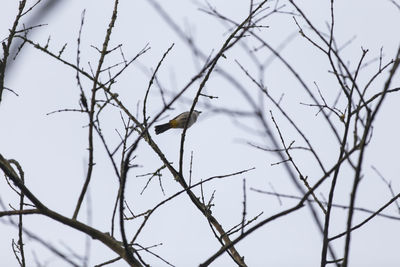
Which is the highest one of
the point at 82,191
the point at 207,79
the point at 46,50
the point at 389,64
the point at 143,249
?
the point at 46,50

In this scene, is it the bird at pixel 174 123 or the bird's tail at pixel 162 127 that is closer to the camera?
the bird at pixel 174 123

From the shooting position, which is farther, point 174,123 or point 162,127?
point 162,127

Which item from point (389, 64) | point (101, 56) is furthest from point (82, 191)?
point (389, 64)

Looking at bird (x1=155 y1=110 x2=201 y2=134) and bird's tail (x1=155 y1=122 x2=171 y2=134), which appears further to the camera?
bird's tail (x1=155 y1=122 x2=171 y2=134)

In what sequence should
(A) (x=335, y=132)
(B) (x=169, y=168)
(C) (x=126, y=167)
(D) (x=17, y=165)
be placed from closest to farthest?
1. (C) (x=126, y=167)
2. (A) (x=335, y=132)
3. (D) (x=17, y=165)
4. (B) (x=169, y=168)

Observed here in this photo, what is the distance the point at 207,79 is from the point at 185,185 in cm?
95

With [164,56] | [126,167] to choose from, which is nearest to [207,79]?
[164,56]

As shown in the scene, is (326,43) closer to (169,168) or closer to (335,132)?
(335,132)

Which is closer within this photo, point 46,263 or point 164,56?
point 164,56

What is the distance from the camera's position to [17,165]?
2.84 metres

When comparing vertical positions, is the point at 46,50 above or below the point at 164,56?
above

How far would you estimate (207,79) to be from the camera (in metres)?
2.86

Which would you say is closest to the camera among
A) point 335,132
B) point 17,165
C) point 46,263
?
point 335,132

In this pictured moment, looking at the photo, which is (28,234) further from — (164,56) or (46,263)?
(164,56)
